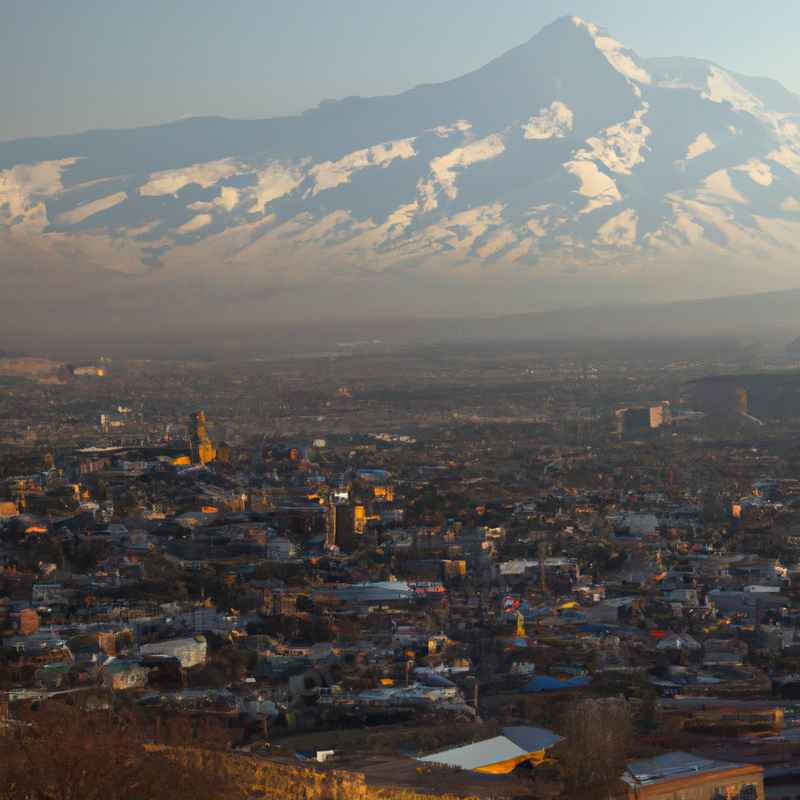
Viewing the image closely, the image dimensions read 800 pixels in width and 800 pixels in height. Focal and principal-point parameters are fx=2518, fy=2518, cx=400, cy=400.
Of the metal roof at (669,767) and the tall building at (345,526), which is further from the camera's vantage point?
the tall building at (345,526)

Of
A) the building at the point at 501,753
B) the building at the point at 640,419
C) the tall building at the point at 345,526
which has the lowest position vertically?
the building at the point at 640,419

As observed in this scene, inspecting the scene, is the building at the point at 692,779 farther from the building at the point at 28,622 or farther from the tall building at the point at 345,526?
the tall building at the point at 345,526

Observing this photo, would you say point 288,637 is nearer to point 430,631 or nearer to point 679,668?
point 430,631

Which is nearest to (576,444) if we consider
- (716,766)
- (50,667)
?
(50,667)

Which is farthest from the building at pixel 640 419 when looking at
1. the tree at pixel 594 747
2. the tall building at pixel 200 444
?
the tree at pixel 594 747

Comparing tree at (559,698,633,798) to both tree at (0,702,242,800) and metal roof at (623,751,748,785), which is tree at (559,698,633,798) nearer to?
metal roof at (623,751,748,785)

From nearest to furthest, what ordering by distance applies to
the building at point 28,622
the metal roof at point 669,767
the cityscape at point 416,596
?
the metal roof at point 669,767, the cityscape at point 416,596, the building at point 28,622

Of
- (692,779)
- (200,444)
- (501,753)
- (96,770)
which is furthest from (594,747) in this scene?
(200,444)
